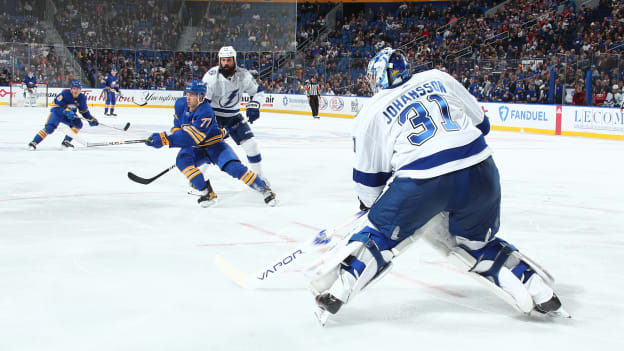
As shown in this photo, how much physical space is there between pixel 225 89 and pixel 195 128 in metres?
1.23

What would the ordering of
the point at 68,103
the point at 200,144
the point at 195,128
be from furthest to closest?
1. the point at 68,103
2. the point at 200,144
3. the point at 195,128

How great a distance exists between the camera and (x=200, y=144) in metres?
5.98

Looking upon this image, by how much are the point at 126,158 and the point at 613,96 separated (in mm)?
10524

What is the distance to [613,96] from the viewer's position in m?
14.4

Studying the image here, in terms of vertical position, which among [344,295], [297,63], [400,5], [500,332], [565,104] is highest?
[400,5]

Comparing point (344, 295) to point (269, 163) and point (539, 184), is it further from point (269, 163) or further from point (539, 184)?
point (269, 163)

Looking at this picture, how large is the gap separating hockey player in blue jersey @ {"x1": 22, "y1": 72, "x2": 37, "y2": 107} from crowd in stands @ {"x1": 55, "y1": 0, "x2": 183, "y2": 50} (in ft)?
10.1

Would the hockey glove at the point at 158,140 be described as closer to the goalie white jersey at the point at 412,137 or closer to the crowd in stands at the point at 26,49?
the goalie white jersey at the point at 412,137

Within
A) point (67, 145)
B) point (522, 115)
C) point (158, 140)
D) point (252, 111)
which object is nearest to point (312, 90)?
point (522, 115)

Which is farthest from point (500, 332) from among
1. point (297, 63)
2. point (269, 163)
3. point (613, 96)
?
point (297, 63)

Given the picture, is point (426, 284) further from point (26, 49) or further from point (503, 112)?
point (26, 49)

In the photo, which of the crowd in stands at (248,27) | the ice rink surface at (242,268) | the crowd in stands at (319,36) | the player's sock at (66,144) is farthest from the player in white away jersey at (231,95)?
the crowd in stands at (248,27)

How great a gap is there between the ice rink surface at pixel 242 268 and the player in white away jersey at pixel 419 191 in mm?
190

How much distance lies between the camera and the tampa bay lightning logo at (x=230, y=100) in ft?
22.5
